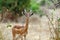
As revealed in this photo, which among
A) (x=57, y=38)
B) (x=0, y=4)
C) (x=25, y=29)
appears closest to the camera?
(x=57, y=38)

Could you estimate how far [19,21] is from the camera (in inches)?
363

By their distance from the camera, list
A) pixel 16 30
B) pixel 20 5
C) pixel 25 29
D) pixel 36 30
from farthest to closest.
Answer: pixel 20 5 → pixel 36 30 → pixel 16 30 → pixel 25 29

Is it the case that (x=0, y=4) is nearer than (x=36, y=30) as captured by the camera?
No

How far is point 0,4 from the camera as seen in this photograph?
845cm

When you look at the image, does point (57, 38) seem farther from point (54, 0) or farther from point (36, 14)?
point (36, 14)

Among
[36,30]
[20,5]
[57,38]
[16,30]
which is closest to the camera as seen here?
[57,38]

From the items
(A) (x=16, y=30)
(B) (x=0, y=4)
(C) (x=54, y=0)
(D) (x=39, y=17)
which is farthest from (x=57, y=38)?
(D) (x=39, y=17)

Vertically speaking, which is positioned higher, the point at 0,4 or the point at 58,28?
the point at 0,4

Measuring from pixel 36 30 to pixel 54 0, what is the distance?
11.9ft

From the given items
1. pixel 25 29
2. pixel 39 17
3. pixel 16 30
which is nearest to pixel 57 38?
pixel 25 29

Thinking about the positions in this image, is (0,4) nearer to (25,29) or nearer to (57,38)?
(25,29)

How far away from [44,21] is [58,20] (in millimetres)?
5079

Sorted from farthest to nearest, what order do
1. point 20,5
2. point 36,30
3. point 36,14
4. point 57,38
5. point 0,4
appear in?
point 36,14
point 20,5
point 0,4
point 36,30
point 57,38

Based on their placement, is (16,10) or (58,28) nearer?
(58,28)
